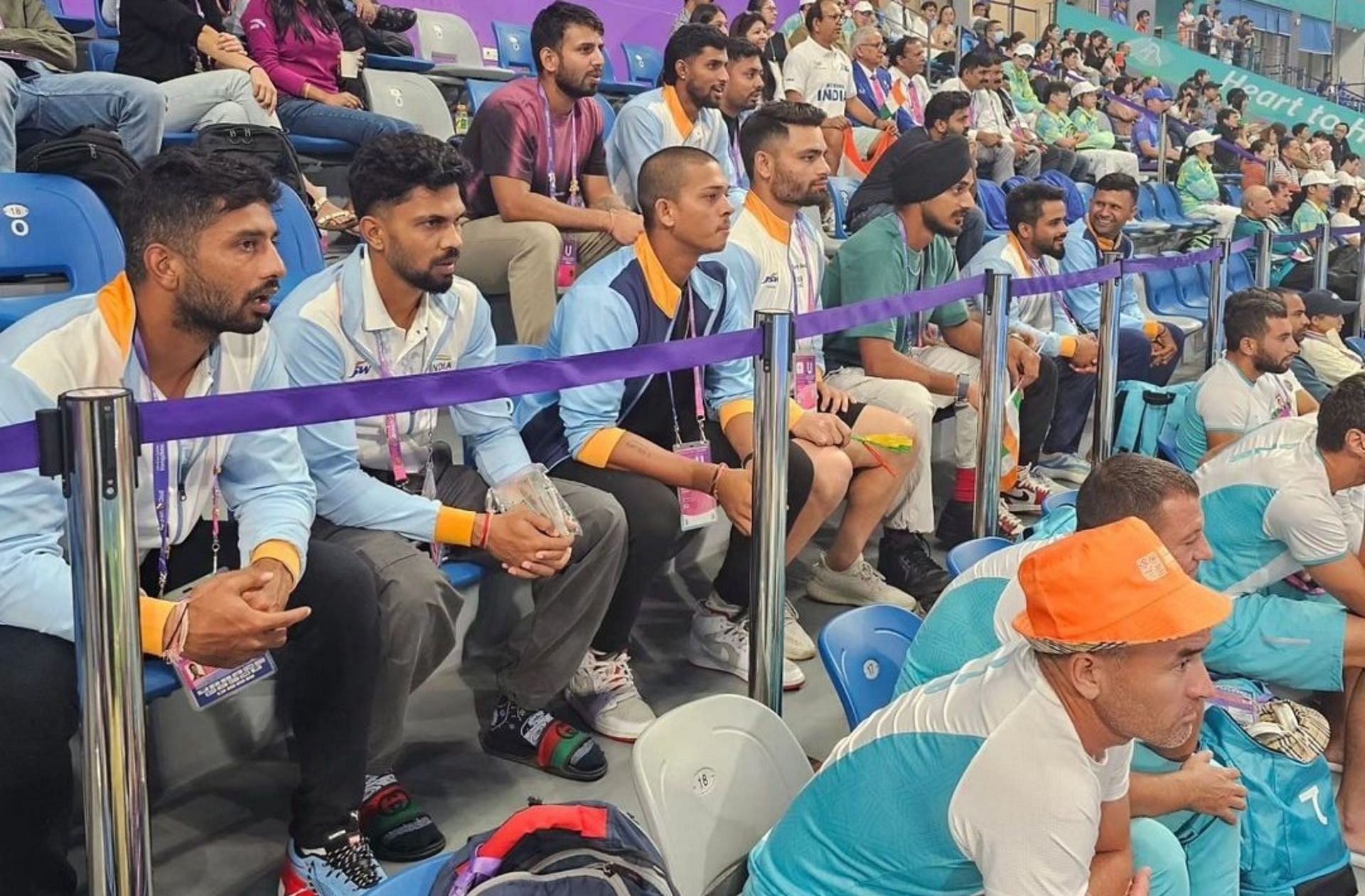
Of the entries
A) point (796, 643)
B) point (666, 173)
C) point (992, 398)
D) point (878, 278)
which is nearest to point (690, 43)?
point (878, 278)

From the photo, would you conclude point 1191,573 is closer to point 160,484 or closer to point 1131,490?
point 1131,490

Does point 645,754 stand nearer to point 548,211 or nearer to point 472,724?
point 472,724

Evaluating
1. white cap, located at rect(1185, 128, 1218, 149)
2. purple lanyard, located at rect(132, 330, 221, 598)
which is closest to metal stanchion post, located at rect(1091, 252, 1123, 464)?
purple lanyard, located at rect(132, 330, 221, 598)

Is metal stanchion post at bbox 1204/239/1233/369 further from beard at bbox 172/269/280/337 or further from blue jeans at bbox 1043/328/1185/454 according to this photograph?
beard at bbox 172/269/280/337

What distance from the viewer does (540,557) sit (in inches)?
90.4

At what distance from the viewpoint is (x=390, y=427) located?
248 cm

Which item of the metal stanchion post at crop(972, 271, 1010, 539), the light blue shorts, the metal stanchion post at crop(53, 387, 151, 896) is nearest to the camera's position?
the metal stanchion post at crop(53, 387, 151, 896)

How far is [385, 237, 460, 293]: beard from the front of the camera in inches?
96.9

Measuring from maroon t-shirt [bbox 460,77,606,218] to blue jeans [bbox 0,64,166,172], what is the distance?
0.89 m

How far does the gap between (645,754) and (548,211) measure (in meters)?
2.37

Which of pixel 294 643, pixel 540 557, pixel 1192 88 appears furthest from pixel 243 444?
pixel 1192 88

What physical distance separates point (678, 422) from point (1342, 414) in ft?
4.69

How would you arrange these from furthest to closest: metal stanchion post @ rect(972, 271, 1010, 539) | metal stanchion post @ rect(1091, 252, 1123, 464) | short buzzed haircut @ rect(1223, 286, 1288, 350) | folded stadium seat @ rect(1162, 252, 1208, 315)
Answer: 1. folded stadium seat @ rect(1162, 252, 1208, 315)
2. metal stanchion post @ rect(1091, 252, 1123, 464)
3. short buzzed haircut @ rect(1223, 286, 1288, 350)
4. metal stanchion post @ rect(972, 271, 1010, 539)

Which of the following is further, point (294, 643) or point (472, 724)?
point (472, 724)
